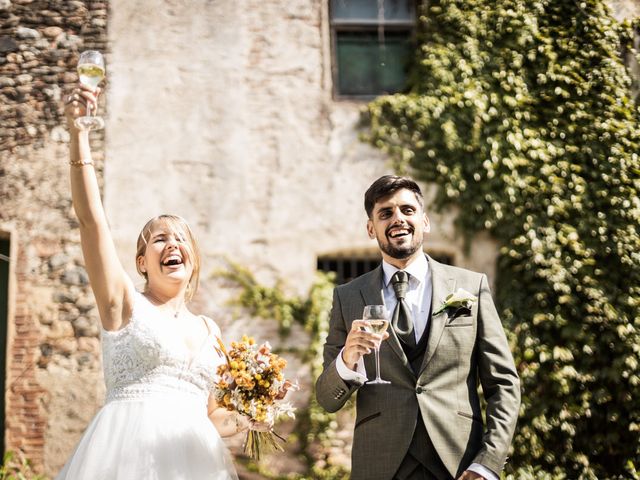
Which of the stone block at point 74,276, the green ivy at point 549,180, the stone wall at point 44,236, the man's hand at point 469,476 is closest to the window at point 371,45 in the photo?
the green ivy at point 549,180

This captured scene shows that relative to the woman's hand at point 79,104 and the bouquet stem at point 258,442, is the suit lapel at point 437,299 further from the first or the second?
the woman's hand at point 79,104

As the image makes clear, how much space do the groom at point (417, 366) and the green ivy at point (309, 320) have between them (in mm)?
2496

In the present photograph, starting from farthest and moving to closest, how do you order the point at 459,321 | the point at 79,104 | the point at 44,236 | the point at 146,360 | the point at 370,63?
the point at 370,63 < the point at 44,236 < the point at 459,321 < the point at 146,360 < the point at 79,104

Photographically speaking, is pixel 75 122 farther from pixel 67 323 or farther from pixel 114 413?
pixel 67 323

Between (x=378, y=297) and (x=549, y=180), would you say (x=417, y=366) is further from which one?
(x=549, y=180)

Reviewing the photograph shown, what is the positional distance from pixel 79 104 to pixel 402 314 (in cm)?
162

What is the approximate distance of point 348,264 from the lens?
6.30m

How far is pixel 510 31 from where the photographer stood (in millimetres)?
6316

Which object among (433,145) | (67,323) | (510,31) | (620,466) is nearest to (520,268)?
(433,145)

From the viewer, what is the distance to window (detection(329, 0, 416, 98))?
6.64 meters

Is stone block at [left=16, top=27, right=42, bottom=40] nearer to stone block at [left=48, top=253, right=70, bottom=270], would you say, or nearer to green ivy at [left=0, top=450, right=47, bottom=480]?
stone block at [left=48, top=253, right=70, bottom=270]

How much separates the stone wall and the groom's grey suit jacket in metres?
3.33

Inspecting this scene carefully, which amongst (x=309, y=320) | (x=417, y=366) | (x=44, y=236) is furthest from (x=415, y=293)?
(x=44, y=236)

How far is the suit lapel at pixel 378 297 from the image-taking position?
3.07 meters
